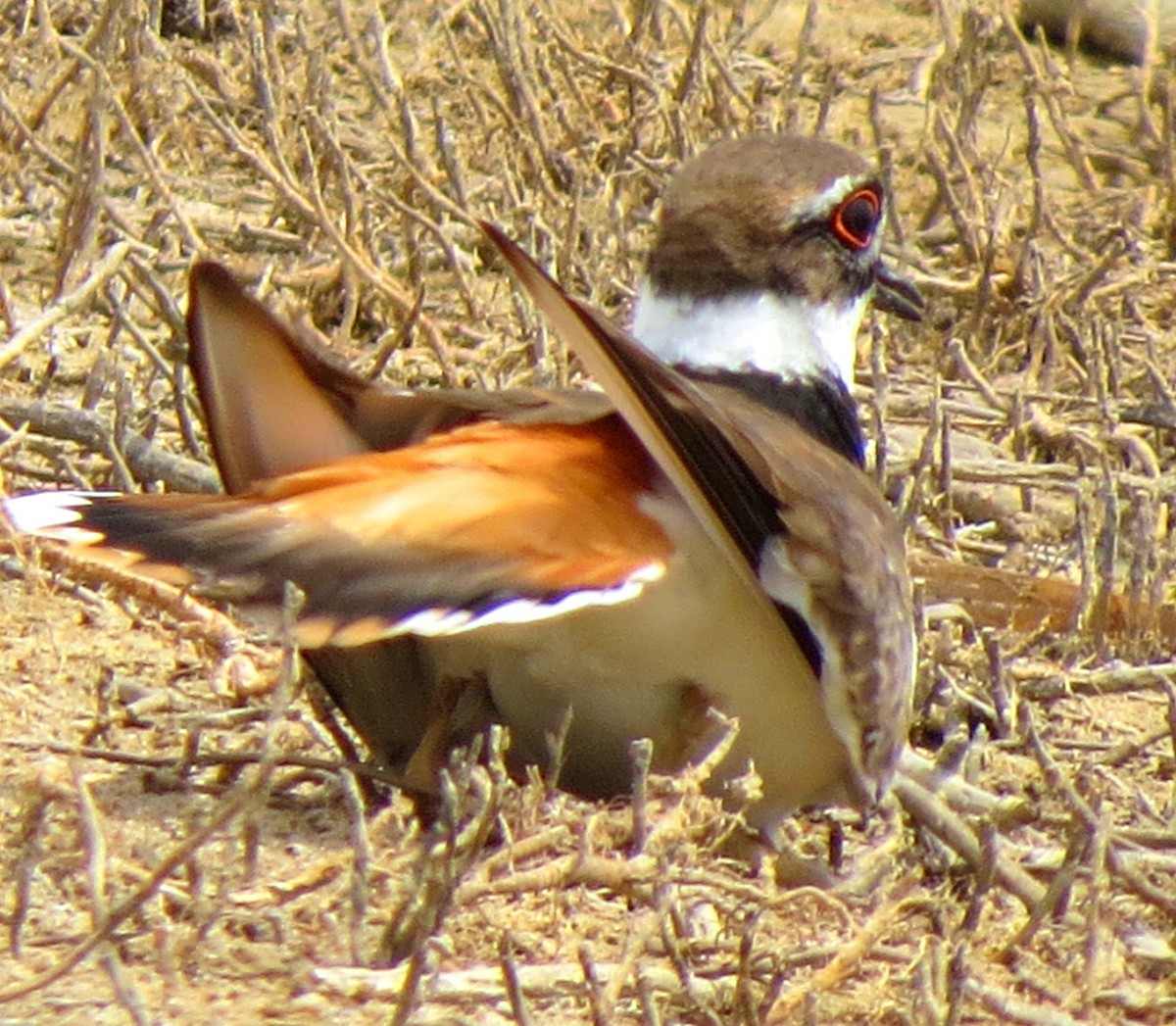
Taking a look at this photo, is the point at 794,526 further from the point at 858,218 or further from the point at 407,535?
the point at 858,218

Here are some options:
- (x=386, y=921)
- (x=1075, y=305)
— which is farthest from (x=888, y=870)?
(x=1075, y=305)

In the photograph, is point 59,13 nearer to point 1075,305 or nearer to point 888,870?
point 1075,305

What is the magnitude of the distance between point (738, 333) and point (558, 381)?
2.91 ft

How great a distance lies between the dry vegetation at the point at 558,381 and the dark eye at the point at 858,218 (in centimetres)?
59

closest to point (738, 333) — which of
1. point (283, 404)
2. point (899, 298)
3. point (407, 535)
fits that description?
point (899, 298)

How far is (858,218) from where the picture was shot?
5.05 m

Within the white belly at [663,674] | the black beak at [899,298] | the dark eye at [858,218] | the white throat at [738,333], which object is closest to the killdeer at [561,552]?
the white belly at [663,674]

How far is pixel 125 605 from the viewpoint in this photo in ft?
16.8

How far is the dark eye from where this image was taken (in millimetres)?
4996

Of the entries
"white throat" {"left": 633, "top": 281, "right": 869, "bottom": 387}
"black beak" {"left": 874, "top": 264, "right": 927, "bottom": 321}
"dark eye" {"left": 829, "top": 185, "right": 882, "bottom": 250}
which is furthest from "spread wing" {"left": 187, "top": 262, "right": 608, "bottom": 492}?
"black beak" {"left": 874, "top": 264, "right": 927, "bottom": 321}

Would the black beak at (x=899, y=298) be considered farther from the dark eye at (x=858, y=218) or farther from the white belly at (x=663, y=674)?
the white belly at (x=663, y=674)

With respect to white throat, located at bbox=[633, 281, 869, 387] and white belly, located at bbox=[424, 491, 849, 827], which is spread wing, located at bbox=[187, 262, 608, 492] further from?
white throat, located at bbox=[633, 281, 869, 387]

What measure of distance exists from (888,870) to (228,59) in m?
4.47

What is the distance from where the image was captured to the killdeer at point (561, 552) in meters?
3.64
